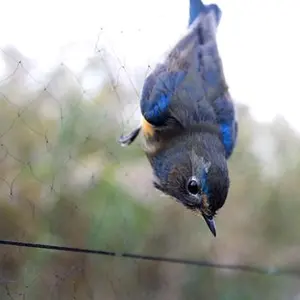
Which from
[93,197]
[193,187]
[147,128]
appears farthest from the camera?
[93,197]

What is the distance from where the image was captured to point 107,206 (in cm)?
118

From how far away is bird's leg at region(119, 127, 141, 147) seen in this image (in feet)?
3.46

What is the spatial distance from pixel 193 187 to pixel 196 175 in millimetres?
20

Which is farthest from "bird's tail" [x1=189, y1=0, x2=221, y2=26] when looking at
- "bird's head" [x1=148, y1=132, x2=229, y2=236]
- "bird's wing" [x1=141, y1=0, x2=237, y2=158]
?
"bird's head" [x1=148, y1=132, x2=229, y2=236]

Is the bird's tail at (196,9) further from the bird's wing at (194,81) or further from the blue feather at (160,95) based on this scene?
the blue feather at (160,95)

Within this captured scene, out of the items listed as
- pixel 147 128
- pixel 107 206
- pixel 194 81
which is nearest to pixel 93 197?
pixel 107 206

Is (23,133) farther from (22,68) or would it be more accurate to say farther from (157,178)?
(157,178)

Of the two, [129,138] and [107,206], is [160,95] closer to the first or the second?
[129,138]

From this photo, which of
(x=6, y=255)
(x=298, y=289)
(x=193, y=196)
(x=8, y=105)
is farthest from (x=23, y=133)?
(x=298, y=289)

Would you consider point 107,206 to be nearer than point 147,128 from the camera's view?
No

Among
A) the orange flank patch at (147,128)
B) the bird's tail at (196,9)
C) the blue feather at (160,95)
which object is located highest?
the bird's tail at (196,9)

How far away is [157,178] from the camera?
38.7 inches

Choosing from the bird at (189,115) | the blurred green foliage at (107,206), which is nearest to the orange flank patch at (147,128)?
the bird at (189,115)

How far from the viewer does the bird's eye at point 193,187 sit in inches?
34.8
